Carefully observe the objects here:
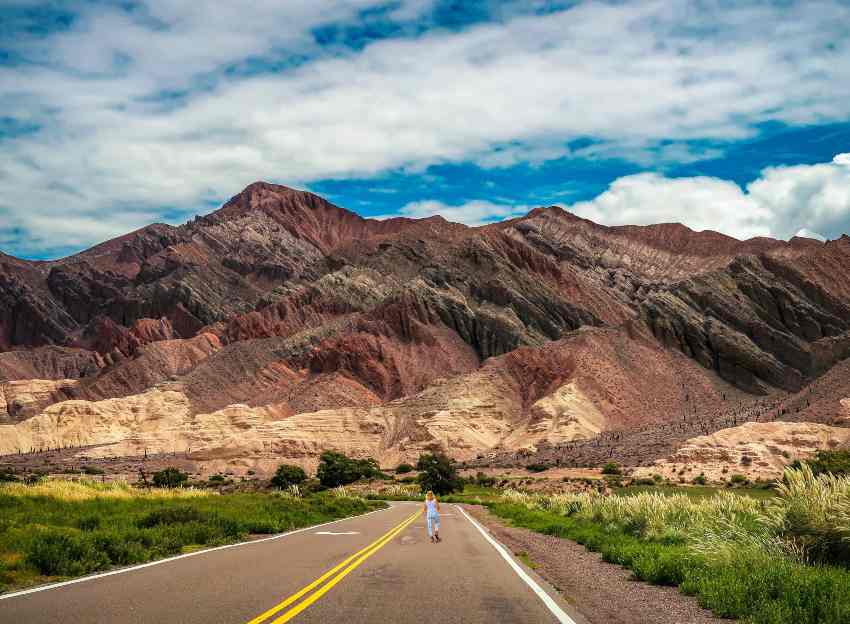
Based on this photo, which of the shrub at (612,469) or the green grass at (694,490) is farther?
the shrub at (612,469)

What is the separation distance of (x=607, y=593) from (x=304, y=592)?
15.1 ft

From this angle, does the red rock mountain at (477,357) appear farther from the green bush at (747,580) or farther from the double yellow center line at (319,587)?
the double yellow center line at (319,587)

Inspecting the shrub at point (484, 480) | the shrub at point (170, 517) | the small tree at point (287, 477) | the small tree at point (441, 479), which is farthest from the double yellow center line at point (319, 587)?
the small tree at point (287, 477)

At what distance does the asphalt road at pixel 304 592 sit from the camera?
9.24 meters

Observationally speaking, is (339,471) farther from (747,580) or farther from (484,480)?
(747,580)

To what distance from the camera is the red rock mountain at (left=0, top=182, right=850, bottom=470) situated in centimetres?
10919

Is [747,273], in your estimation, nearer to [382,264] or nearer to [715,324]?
[715,324]

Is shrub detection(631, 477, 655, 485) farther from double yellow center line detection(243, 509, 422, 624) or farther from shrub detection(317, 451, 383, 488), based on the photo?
double yellow center line detection(243, 509, 422, 624)

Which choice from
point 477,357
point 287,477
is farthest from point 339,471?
point 477,357

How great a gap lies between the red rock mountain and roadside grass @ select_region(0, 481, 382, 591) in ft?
224

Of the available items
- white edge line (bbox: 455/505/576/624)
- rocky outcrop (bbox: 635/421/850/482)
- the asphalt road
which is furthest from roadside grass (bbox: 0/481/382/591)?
rocky outcrop (bbox: 635/421/850/482)

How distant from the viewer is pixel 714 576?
12148mm

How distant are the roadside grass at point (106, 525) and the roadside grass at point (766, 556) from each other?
29.3ft

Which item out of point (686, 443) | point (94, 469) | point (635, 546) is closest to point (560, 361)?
point (686, 443)
